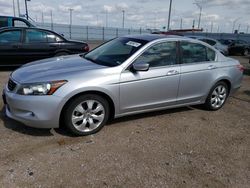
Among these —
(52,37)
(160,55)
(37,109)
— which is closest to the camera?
(37,109)

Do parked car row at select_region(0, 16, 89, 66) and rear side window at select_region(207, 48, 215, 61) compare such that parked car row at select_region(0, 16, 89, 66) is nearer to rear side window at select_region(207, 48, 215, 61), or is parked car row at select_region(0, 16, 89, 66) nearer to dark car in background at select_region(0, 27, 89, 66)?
dark car in background at select_region(0, 27, 89, 66)

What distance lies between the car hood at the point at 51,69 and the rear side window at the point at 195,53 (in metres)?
1.66

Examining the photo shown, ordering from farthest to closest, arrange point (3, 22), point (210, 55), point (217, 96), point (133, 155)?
point (3, 22)
point (217, 96)
point (210, 55)
point (133, 155)

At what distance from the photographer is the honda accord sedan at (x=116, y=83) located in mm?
3789

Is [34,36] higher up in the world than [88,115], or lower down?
higher up

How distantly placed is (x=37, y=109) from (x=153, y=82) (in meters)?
1.88

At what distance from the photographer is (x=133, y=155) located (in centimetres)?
361

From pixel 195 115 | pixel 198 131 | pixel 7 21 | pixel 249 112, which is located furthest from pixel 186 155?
pixel 7 21

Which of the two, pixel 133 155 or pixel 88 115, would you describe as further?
pixel 88 115

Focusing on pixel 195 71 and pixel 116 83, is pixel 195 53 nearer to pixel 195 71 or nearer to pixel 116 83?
pixel 195 71

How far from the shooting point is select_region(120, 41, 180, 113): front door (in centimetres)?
428

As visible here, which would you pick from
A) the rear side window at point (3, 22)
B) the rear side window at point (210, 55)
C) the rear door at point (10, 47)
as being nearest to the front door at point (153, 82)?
the rear side window at point (210, 55)

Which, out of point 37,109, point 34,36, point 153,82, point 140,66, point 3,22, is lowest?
point 37,109

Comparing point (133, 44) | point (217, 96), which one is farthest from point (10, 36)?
point (217, 96)
